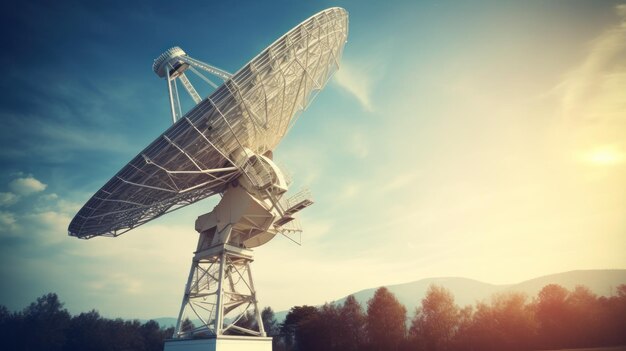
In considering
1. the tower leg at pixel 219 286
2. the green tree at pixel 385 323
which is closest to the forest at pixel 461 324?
the green tree at pixel 385 323

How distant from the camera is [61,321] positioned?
271 feet

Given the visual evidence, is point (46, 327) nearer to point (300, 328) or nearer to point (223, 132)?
point (300, 328)

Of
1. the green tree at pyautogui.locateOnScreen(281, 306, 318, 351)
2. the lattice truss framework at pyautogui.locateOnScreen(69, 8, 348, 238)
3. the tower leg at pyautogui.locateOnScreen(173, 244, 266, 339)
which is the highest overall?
the lattice truss framework at pyautogui.locateOnScreen(69, 8, 348, 238)

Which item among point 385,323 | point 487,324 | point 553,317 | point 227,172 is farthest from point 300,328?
point 227,172

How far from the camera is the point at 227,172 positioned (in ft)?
68.9

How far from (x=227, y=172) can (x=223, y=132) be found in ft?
10.0

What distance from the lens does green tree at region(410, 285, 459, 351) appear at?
45.8 m

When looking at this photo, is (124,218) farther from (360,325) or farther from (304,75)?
(360,325)

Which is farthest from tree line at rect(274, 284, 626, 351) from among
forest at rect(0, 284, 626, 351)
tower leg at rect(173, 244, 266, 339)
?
tower leg at rect(173, 244, 266, 339)

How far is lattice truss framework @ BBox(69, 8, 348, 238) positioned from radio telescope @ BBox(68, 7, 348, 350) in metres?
0.06

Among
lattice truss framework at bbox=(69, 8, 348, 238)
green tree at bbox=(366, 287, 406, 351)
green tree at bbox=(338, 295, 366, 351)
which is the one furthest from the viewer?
green tree at bbox=(338, 295, 366, 351)

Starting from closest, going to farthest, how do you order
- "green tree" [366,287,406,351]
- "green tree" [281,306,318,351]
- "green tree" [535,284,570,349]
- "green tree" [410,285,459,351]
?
"green tree" [535,284,570,349] < "green tree" [410,285,459,351] < "green tree" [366,287,406,351] < "green tree" [281,306,318,351]

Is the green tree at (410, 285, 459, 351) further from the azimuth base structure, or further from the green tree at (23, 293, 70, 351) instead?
the green tree at (23, 293, 70, 351)

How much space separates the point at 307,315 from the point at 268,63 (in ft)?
179
